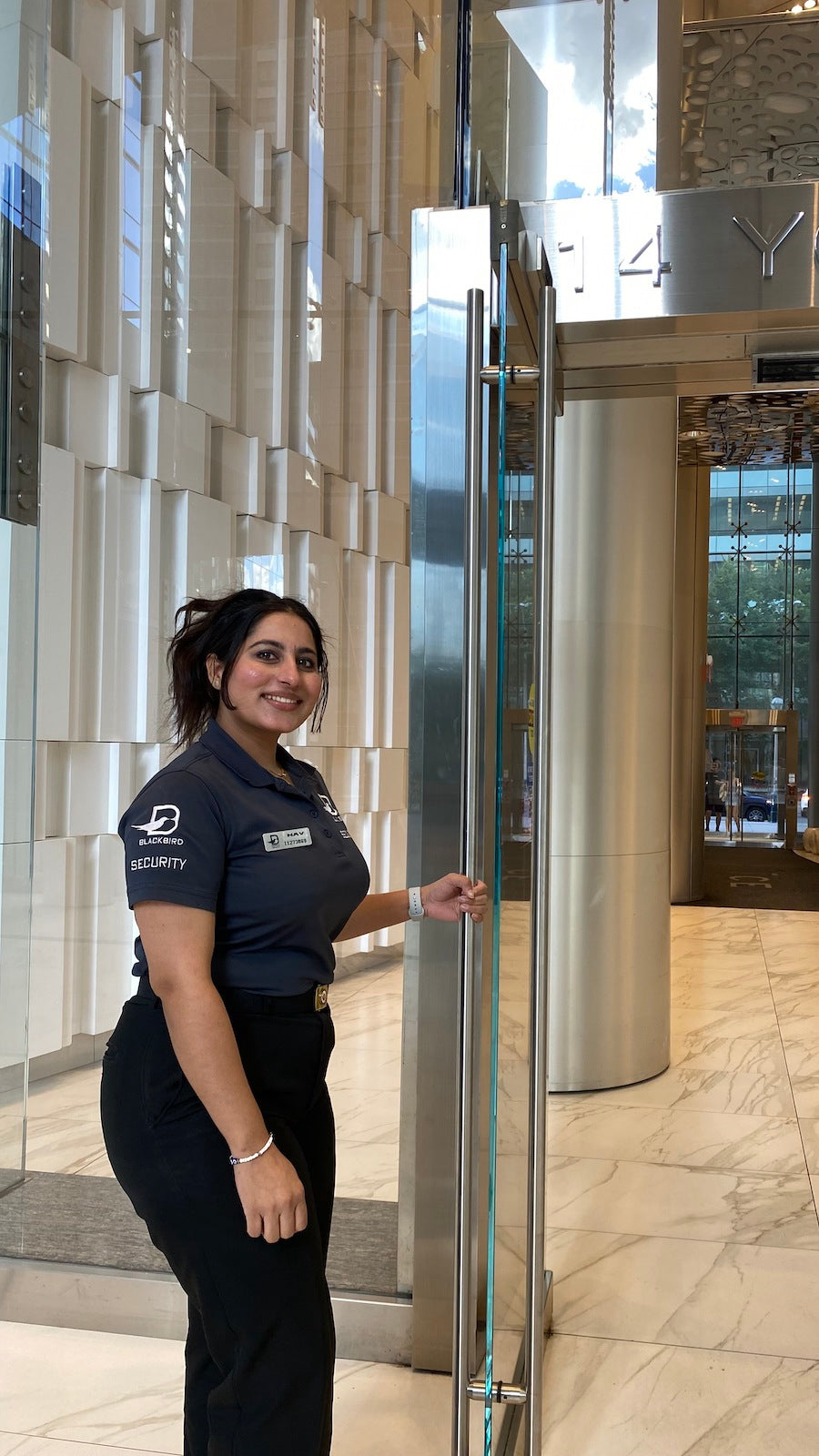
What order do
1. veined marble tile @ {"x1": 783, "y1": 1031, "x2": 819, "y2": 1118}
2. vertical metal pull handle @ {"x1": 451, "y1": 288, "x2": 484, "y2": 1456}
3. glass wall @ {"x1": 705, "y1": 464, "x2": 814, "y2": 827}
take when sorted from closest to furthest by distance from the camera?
vertical metal pull handle @ {"x1": 451, "y1": 288, "x2": 484, "y2": 1456}
veined marble tile @ {"x1": 783, "y1": 1031, "x2": 819, "y2": 1118}
glass wall @ {"x1": 705, "y1": 464, "x2": 814, "y2": 827}

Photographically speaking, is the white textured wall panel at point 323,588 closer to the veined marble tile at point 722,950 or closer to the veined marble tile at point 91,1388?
the veined marble tile at point 91,1388

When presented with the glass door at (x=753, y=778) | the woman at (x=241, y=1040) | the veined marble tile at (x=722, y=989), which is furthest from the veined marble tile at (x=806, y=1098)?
the glass door at (x=753, y=778)

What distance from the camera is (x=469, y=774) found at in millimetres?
1818

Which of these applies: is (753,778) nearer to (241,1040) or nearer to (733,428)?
(733,428)

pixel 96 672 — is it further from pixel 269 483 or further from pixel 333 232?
pixel 333 232

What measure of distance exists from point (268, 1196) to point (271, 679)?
638 mm

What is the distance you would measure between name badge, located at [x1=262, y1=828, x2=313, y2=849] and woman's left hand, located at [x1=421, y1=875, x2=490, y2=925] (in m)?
0.38

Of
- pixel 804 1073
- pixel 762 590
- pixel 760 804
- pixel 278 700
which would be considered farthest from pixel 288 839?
pixel 762 590

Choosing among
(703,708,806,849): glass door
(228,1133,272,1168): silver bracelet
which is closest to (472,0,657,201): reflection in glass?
(228,1133,272,1168): silver bracelet

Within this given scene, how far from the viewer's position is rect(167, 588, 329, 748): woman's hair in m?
1.66

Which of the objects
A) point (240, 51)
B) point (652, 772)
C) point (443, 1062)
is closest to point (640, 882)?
point (652, 772)

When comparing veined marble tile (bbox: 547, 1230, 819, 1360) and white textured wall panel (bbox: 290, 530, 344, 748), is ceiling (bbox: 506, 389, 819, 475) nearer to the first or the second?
white textured wall panel (bbox: 290, 530, 344, 748)

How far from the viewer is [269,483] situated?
8.07ft

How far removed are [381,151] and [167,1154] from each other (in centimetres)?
202
